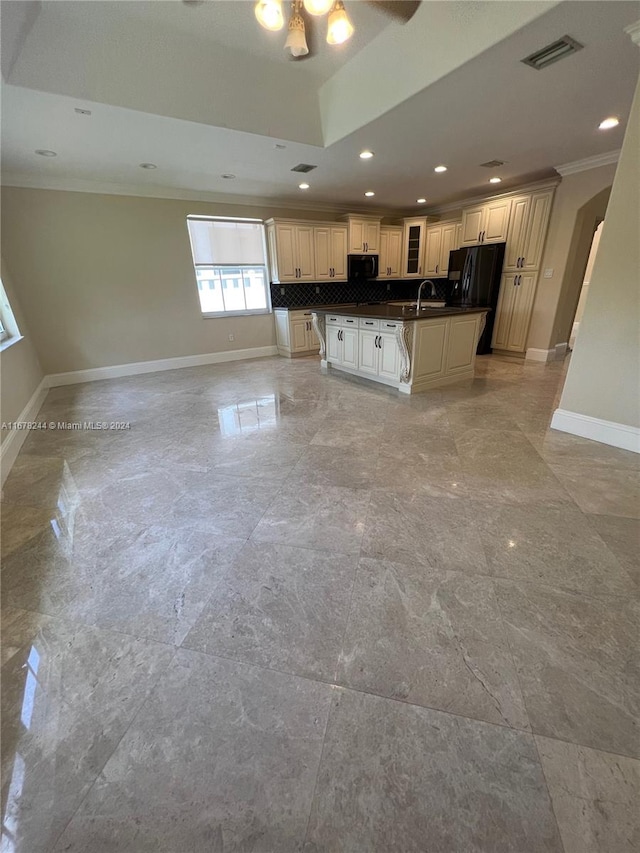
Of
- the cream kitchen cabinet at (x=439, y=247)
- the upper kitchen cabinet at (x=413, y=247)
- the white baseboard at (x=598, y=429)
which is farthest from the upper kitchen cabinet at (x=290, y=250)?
the white baseboard at (x=598, y=429)

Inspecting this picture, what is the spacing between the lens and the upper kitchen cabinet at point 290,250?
19.4 feet

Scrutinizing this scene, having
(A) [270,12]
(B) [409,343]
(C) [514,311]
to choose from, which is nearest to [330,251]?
(C) [514,311]

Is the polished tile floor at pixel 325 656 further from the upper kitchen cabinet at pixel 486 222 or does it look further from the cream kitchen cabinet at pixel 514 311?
the upper kitchen cabinet at pixel 486 222

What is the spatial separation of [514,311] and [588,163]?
1954 millimetres

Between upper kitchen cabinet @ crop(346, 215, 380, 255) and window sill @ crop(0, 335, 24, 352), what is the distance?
214 inches

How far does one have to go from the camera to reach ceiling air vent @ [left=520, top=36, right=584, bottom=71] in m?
2.22

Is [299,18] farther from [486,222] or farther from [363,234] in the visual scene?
[363,234]

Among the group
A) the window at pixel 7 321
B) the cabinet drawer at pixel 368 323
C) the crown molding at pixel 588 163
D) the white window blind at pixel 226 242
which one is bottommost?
the cabinet drawer at pixel 368 323

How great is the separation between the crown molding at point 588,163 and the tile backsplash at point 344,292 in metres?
2.42

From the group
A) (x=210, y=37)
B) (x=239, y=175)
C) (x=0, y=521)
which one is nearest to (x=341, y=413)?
(x=0, y=521)

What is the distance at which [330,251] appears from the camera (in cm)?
646

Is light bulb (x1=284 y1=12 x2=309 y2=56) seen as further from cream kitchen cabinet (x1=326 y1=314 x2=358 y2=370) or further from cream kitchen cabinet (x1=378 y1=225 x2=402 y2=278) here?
cream kitchen cabinet (x1=378 y1=225 x2=402 y2=278)

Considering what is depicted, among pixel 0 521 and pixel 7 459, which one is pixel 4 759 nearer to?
pixel 0 521

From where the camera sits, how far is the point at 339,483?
2369 mm
